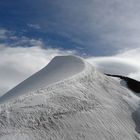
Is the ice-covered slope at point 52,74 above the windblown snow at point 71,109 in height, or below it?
above

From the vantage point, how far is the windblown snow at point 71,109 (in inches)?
478

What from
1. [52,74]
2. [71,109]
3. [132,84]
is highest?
[52,74]

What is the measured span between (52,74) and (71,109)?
4.08m

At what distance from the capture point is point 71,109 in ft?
45.6

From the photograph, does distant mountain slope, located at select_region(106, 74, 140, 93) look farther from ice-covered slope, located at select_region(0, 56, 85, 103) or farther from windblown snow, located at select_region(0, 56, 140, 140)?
ice-covered slope, located at select_region(0, 56, 85, 103)

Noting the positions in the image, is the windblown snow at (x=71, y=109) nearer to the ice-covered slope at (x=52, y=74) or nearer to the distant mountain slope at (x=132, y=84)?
the ice-covered slope at (x=52, y=74)

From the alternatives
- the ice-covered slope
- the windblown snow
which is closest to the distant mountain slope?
the windblown snow

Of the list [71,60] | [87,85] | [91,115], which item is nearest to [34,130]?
[91,115]

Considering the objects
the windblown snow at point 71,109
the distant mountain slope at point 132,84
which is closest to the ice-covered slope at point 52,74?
the windblown snow at point 71,109

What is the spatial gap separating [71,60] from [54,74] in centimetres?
258

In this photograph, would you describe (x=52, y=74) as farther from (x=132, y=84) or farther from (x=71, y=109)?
(x=132, y=84)

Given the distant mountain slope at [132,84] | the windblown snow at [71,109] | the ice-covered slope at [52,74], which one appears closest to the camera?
the windblown snow at [71,109]

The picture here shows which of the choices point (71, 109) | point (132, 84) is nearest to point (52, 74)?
point (71, 109)

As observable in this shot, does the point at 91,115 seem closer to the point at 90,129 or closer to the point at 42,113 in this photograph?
the point at 90,129
